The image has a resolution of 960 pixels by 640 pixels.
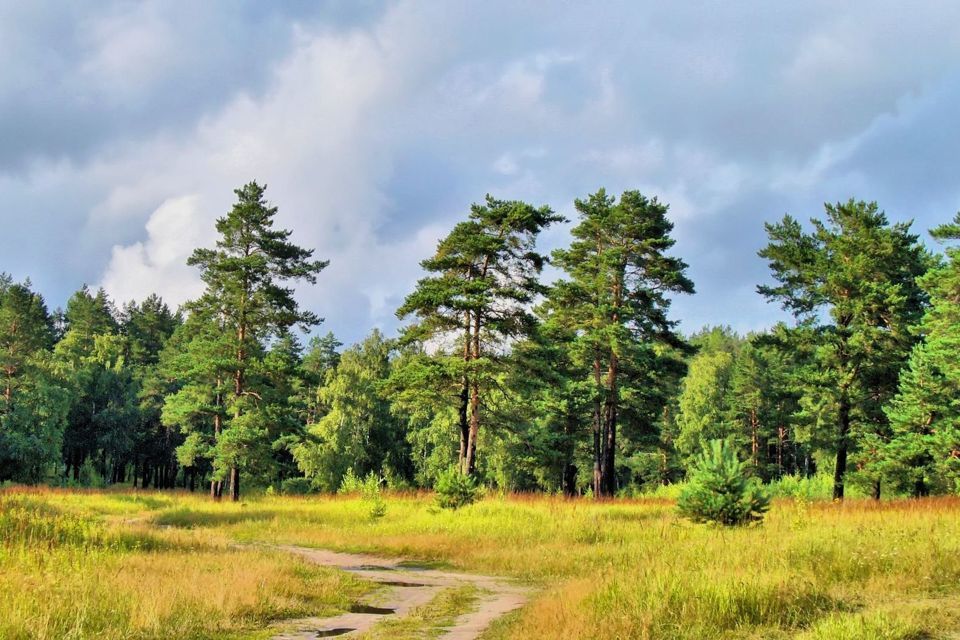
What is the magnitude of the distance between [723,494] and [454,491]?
37.6 ft

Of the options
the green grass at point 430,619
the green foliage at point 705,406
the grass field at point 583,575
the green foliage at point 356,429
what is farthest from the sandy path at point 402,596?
the green foliage at point 705,406

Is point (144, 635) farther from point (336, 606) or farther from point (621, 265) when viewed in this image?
point (621, 265)

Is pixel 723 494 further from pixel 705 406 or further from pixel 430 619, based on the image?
pixel 705 406

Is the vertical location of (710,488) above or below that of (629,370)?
below

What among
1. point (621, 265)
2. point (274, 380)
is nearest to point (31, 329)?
point (274, 380)

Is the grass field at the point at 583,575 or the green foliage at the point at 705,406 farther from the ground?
the green foliage at the point at 705,406

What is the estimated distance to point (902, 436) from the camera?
28.6 metres

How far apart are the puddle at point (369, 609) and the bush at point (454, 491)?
14396mm

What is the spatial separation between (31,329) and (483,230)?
141 feet

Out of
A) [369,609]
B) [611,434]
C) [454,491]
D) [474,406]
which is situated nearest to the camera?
[369,609]

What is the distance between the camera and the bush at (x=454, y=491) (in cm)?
2472

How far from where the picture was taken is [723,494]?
52.2ft

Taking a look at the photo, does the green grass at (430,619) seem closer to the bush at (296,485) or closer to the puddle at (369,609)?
the puddle at (369,609)

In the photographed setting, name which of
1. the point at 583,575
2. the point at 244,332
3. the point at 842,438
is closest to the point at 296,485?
the point at 244,332
